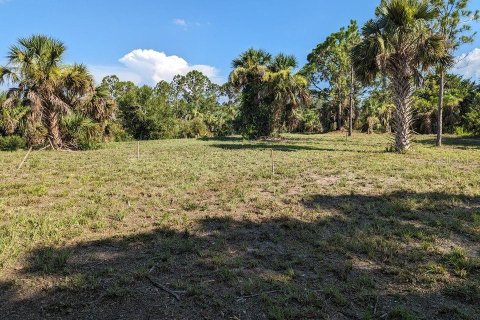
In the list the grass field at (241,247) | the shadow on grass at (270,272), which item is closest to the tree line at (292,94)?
the grass field at (241,247)

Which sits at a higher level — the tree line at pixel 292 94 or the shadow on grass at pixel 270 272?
the tree line at pixel 292 94

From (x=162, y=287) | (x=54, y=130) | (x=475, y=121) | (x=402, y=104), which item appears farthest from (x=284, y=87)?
(x=162, y=287)

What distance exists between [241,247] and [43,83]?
53.2ft

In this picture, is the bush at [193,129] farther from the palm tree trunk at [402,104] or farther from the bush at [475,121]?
the palm tree trunk at [402,104]

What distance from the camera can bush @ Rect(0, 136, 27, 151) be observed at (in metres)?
19.0

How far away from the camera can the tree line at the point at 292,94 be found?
591 inches

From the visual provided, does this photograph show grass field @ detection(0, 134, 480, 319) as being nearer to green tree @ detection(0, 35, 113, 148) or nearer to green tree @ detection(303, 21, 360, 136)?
green tree @ detection(0, 35, 113, 148)

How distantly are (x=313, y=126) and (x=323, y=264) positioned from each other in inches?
1554

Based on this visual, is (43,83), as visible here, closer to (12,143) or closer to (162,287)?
(12,143)

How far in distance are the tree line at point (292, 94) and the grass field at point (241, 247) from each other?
7114mm

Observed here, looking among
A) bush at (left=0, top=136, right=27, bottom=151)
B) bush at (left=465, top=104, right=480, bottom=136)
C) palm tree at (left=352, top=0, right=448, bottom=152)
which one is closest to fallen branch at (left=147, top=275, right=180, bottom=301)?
palm tree at (left=352, top=0, right=448, bottom=152)

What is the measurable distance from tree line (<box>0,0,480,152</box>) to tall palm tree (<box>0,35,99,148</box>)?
5 cm

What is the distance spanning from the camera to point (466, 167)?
1129 cm

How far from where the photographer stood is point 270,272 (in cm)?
441
